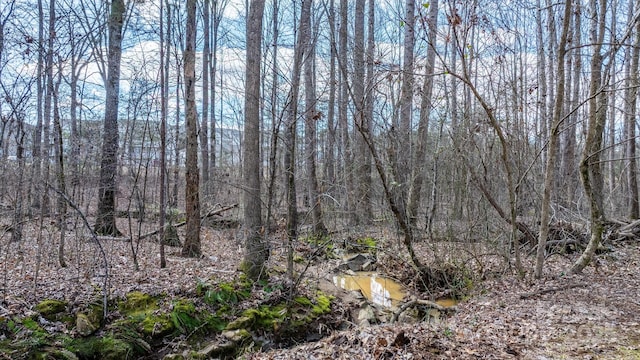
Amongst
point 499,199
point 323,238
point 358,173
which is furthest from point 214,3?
point 499,199

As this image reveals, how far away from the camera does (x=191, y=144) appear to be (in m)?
7.39

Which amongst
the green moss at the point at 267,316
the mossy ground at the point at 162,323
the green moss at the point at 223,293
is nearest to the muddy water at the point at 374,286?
the mossy ground at the point at 162,323

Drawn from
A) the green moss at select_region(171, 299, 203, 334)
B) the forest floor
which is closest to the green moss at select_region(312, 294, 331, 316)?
the forest floor

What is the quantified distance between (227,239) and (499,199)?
6644 millimetres

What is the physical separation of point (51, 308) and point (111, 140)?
417 centimetres

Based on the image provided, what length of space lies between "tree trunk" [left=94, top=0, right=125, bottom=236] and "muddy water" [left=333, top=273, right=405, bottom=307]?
4.85m

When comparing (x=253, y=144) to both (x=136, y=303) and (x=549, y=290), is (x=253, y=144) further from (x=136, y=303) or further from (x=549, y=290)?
(x=549, y=290)

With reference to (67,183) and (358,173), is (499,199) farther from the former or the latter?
(67,183)

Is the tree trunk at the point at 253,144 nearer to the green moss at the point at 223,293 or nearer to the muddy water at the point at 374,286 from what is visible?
the green moss at the point at 223,293

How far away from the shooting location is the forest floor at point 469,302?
148 inches

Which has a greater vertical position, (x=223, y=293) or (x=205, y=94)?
(x=205, y=94)

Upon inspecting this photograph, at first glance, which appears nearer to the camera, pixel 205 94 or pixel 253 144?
pixel 253 144

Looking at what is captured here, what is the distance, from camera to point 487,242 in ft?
24.4

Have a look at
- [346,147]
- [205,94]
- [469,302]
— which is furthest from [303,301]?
[205,94]
